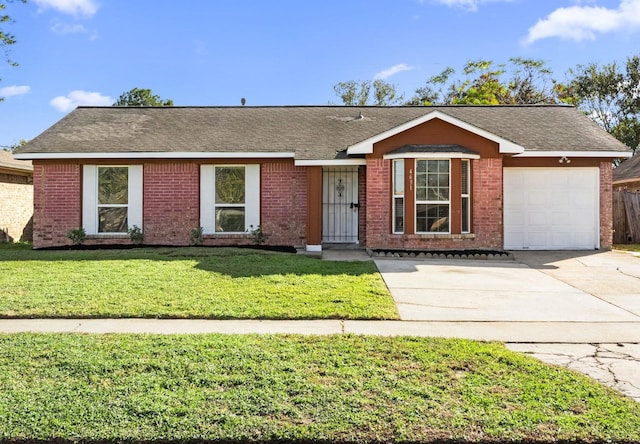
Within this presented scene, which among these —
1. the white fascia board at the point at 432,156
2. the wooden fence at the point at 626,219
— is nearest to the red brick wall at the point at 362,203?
the white fascia board at the point at 432,156

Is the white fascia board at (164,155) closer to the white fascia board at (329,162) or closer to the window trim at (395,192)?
the white fascia board at (329,162)

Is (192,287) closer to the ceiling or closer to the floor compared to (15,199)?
closer to the floor

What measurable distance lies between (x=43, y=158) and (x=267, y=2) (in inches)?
322

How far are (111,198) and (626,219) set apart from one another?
56.6 ft

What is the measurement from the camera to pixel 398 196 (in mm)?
13047

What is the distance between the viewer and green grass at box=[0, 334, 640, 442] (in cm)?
332

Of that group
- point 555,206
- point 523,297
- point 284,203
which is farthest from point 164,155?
point 555,206

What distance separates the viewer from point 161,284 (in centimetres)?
830

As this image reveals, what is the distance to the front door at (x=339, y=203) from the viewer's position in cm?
1510

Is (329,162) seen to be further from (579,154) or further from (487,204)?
(579,154)

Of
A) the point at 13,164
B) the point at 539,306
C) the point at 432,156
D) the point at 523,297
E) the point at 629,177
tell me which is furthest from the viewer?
the point at 629,177

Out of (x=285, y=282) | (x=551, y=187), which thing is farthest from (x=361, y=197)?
(x=285, y=282)

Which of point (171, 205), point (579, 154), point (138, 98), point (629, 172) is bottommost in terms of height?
point (171, 205)

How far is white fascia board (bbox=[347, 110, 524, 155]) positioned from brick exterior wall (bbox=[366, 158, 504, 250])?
360 millimetres
